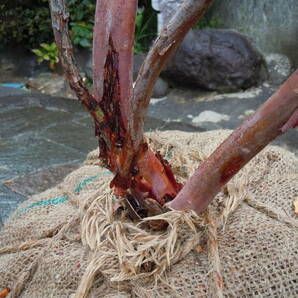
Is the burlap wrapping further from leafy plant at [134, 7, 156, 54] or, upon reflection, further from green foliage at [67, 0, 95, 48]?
green foliage at [67, 0, 95, 48]

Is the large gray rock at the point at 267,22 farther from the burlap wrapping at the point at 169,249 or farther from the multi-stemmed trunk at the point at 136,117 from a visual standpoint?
the multi-stemmed trunk at the point at 136,117

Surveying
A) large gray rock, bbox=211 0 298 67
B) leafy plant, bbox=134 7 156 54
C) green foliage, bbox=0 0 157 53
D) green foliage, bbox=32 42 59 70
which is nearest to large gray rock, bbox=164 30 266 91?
large gray rock, bbox=211 0 298 67

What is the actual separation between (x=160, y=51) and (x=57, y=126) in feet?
9.68

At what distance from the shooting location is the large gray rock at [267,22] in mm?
4695

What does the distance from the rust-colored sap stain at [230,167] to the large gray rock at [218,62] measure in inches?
145

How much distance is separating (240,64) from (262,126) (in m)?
3.81

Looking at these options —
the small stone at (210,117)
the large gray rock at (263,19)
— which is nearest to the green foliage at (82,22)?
the large gray rock at (263,19)

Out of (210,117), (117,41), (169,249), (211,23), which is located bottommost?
(210,117)

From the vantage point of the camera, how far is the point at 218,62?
4.54 metres

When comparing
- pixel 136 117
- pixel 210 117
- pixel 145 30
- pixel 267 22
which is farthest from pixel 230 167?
pixel 145 30

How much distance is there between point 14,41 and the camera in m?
6.25

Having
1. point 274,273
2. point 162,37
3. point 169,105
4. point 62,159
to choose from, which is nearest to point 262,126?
point 162,37

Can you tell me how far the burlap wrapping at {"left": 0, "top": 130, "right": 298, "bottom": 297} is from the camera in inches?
39.1

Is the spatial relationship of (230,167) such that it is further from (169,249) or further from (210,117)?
(210,117)
